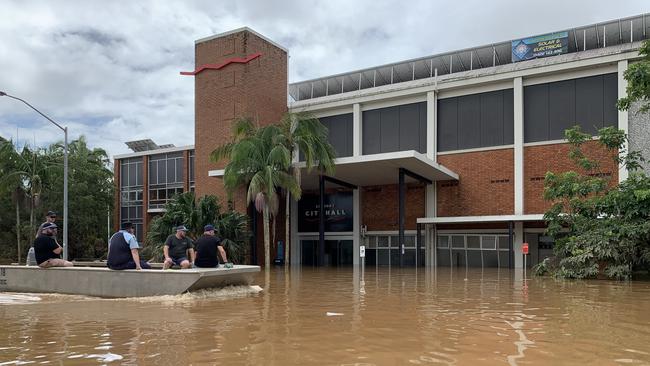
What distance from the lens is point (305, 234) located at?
121ft

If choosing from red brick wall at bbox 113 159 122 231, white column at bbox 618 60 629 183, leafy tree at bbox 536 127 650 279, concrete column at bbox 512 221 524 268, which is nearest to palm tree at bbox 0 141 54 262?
red brick wall at bbox 113 159 122 231

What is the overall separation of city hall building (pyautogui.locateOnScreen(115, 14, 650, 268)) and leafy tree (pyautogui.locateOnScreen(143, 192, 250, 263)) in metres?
1.56

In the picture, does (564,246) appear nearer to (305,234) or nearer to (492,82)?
(492,82)

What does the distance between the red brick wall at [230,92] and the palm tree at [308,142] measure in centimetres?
459

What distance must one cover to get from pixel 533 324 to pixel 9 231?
44.4 meters

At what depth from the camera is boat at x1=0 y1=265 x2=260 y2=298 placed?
11.6 meters

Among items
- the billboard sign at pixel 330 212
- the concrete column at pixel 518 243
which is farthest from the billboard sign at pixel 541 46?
the billboard sign at pixel 330 212

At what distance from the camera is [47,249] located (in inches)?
517

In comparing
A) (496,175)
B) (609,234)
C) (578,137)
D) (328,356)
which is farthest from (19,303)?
(496,175)

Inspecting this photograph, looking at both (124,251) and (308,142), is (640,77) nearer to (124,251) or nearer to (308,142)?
(308,142)

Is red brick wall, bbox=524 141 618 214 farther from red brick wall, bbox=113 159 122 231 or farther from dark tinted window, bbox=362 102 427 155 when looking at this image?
red brick wall, bbox=113 159 122 231

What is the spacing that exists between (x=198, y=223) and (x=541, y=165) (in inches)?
687

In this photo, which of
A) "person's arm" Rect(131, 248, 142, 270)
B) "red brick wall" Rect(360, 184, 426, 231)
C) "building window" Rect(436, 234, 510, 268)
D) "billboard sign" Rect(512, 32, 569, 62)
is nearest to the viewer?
"person's arm" Rect(131, 248, 142, 270)

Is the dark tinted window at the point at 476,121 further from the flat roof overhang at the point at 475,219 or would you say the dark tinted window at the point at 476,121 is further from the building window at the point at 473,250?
the building window at the point at 473,250
